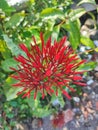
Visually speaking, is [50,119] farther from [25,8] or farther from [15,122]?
[25,8]

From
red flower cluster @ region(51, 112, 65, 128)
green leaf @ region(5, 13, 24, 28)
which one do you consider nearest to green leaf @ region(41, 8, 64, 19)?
green leaf @ region(5, 13, 24, 28)

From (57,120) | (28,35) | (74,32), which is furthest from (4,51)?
(57,120)

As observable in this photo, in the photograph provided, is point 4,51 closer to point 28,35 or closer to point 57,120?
point 28,35

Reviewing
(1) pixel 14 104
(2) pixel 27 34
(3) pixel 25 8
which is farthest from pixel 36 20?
(1) pixel 14 104

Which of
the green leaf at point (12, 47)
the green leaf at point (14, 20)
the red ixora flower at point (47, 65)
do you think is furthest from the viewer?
the green leaf at point (14, 20)

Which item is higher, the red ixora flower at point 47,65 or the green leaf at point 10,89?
the red ixora flower at point 47,65

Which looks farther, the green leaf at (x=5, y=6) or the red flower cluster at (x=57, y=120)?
the red flower cluster at (x=57, y=120)

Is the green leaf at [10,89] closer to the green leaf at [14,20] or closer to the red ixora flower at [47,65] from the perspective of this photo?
the green leaf at [14,20]

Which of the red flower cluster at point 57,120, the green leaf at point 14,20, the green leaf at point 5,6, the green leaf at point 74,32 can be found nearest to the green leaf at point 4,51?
the green leaf at point 14,20
